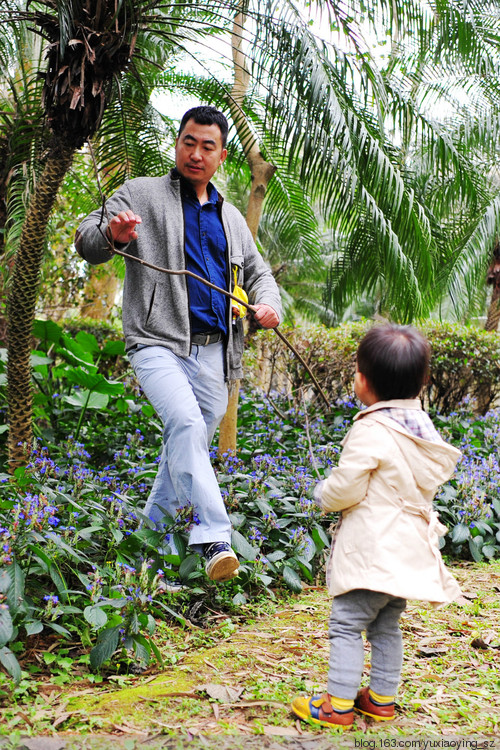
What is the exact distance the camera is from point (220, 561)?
2904mm

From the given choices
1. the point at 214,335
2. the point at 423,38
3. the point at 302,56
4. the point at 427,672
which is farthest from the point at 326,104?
the point at 427,672

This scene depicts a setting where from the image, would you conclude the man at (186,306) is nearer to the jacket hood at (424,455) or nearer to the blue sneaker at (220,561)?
the blue sneaker at (220,561)

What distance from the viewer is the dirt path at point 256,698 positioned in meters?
2.11

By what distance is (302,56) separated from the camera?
485 cm

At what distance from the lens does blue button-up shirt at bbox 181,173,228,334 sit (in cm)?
341

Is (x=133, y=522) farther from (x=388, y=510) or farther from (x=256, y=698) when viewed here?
(x=388, y=510)

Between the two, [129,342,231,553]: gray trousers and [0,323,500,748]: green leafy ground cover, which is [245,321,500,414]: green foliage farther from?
[129,342,231,553]: gray trousers

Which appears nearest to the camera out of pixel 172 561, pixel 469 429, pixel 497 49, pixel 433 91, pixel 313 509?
pixel 172 561

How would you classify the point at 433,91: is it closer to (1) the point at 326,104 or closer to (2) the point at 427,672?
(1) the point at 326,104

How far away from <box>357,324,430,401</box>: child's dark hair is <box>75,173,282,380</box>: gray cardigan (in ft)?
4.07

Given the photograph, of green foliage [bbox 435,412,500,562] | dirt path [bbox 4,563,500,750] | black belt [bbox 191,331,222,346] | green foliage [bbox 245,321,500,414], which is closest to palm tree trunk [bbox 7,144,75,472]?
black belt [bbox 191,331,222,346]

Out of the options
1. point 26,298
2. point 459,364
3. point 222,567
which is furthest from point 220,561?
point 459,364

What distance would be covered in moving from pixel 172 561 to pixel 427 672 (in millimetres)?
1215

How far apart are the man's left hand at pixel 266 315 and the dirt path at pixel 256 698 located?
144 cm
